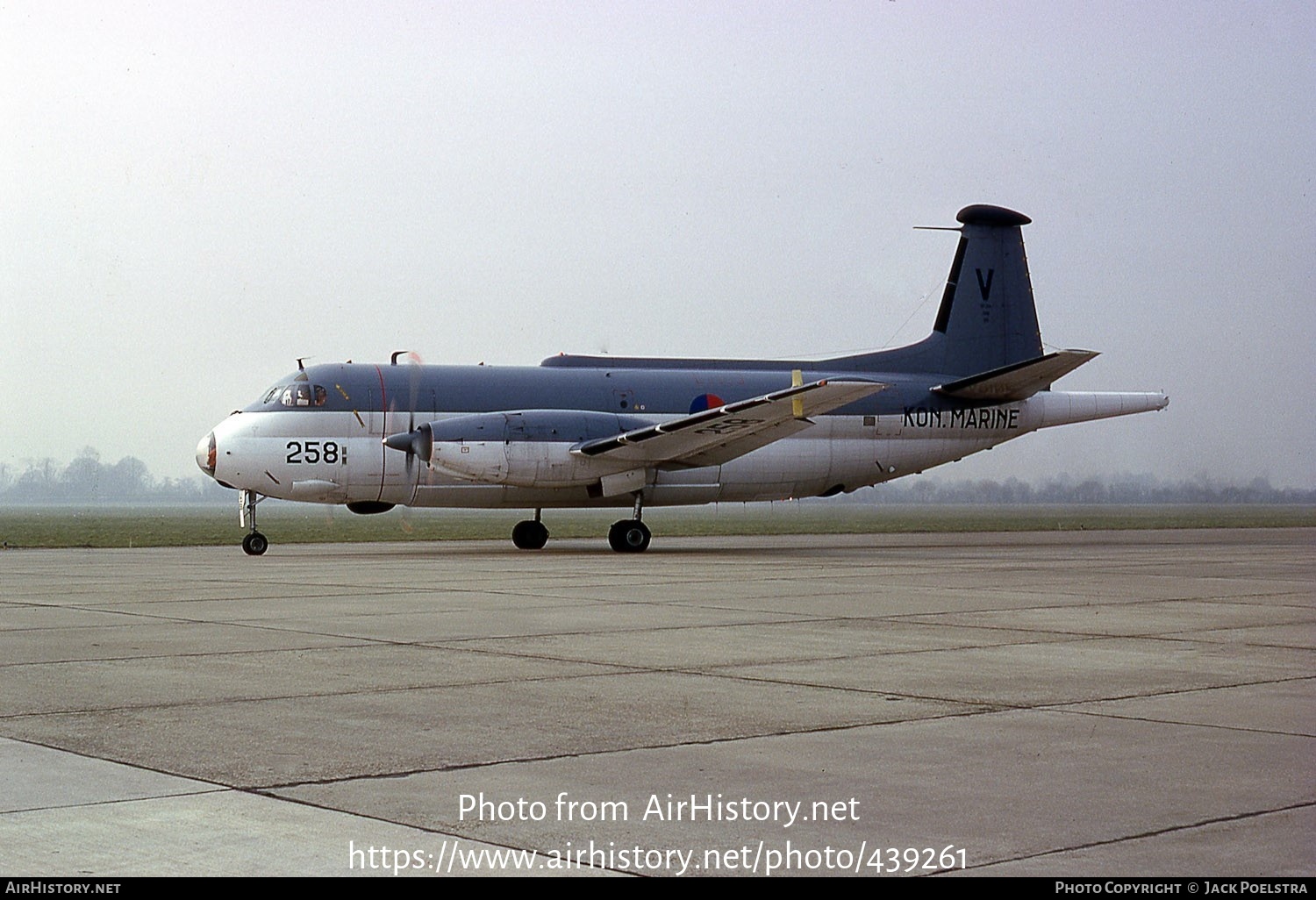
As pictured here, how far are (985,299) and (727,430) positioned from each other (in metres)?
9.68

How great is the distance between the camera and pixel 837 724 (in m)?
7.45

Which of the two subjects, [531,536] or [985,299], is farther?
[985,299]

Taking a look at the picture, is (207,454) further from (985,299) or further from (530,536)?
(985,299)

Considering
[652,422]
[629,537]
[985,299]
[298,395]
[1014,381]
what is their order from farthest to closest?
[985,299], [1014,381], [652,422], [629,537], [298,395]

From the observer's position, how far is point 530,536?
95.7 feet

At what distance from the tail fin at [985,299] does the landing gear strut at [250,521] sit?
15.6 metres

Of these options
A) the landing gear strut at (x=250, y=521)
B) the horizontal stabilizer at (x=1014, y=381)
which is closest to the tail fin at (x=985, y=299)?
the horizontal stabilizer at (x=1014, y=381)

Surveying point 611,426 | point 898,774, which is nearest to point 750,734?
point 898,774

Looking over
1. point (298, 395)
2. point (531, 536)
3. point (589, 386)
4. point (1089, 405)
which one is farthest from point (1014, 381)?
point (298, 395)

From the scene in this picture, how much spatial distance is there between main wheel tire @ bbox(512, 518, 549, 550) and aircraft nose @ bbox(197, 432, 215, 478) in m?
6.20

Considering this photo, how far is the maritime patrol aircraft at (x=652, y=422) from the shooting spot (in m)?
26.2

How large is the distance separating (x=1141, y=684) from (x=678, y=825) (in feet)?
15.6
